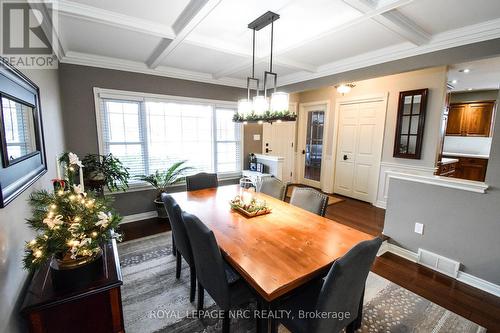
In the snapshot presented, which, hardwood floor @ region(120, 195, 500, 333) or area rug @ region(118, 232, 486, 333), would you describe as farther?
hardwood floor @ region(120, 195, 500, 333)

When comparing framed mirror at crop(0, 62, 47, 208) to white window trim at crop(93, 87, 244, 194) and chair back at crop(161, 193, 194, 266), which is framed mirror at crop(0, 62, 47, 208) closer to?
chair back at crop(161, 193, 194, 266)

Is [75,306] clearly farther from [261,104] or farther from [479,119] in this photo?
[479,119]

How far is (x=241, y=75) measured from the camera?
420cm

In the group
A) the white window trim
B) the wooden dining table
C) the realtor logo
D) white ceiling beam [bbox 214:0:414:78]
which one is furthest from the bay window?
the wooden dining table

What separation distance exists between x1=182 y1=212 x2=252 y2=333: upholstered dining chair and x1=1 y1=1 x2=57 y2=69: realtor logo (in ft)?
4.50

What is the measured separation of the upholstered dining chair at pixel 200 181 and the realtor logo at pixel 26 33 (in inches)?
74.2

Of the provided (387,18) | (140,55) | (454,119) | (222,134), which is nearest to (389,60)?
(387,18)

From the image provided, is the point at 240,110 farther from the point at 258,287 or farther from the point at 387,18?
the point at 258,287

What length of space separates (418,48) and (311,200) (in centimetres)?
213

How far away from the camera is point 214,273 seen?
142 centimetres

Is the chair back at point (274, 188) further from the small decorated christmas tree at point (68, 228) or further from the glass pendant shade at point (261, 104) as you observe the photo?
the small decorated christmas tree at point (68, 228)

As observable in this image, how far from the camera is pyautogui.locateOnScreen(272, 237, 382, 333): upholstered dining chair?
111 centimetres

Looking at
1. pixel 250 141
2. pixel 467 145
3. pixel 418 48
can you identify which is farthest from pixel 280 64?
pixel 467 145

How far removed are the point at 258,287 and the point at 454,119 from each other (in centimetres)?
722
